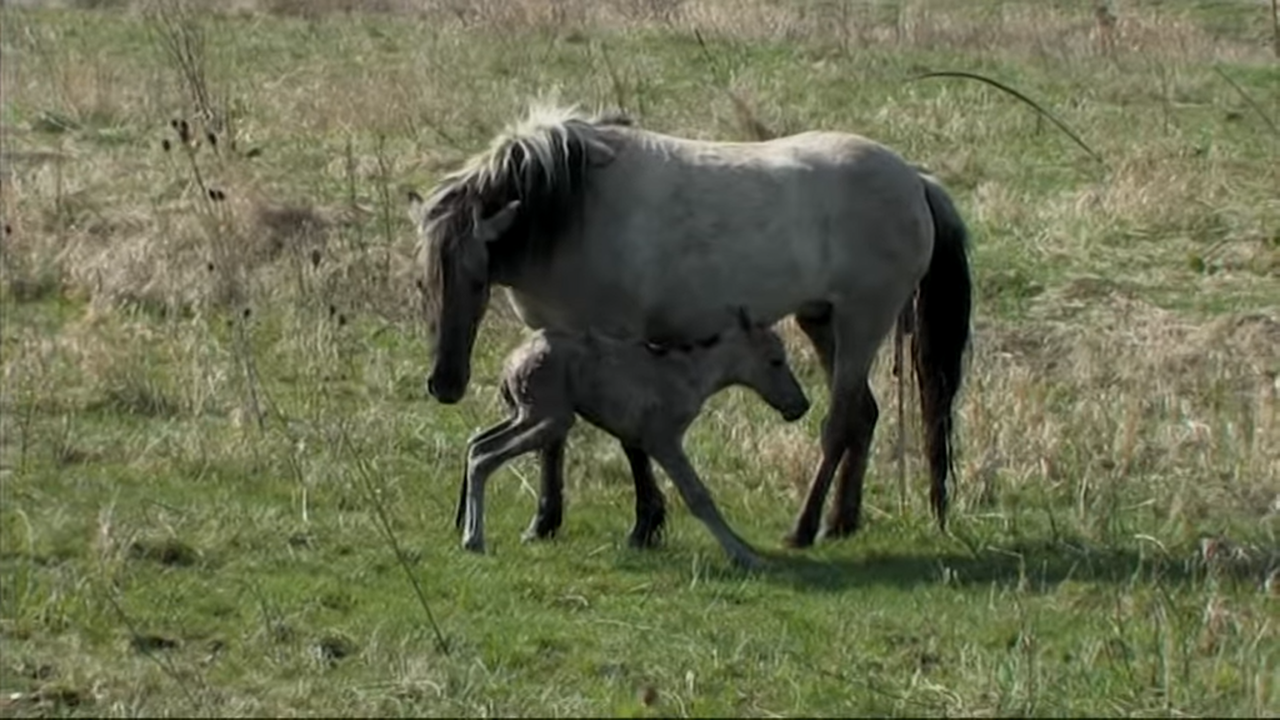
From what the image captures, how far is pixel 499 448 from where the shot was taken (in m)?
10.8

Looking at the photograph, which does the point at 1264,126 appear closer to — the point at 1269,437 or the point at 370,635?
the point at 1269,437

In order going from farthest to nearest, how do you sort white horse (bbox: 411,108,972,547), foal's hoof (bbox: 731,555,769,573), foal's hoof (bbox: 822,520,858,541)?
foal's hoof (bbox: 822,520,858,541)
white horse (bbox: 411,108,972,547)
foal's hoof (bbox: 731,555,769,573)

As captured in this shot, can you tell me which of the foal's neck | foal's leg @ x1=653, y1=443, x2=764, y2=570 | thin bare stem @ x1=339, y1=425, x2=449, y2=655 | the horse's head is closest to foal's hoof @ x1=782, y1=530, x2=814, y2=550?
foal's leg @ x1=653, y1=443, x2=764, y2=570

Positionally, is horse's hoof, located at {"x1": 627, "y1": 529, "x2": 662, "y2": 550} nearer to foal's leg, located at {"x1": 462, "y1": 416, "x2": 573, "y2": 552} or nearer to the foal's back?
the foal's back

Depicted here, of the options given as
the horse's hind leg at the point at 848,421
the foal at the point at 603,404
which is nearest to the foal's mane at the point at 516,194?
the foal at the point at 603,404

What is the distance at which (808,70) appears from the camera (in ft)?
79.5

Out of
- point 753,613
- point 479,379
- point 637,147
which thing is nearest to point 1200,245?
point 479,379

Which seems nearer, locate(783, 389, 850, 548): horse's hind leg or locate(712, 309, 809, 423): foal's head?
locate(712, 309, 809, 423): foal's head

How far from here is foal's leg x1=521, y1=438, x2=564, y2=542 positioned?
36.2 ft

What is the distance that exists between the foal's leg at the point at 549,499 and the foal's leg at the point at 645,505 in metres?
0.34

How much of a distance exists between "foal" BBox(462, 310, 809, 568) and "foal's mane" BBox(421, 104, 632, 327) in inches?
20.3

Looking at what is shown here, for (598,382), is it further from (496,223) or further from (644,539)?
(496,223)

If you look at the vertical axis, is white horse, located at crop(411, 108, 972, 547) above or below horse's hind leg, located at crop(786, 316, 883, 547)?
above

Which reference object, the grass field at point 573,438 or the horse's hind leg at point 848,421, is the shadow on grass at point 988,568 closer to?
the grass field at point 573,438
